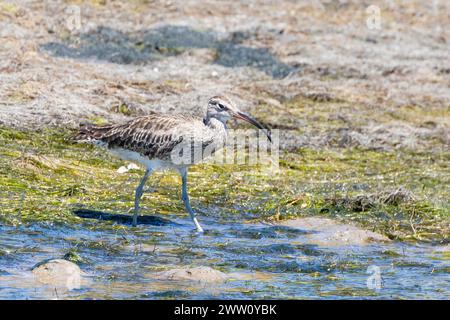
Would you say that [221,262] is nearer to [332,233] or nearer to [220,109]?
[332,233]

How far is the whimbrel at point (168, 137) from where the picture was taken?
37.4 feet

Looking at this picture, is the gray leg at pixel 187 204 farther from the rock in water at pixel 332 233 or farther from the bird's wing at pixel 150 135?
the rock in water at pixel 332 233

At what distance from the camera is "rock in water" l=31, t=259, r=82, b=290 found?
28.5ft

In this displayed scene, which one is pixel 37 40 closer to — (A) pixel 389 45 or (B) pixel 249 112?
(B) pixel 249 112

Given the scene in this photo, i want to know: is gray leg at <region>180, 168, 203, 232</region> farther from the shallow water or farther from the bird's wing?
the bird's wing

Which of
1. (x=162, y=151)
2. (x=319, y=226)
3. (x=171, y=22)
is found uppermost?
(x=171, y=22)

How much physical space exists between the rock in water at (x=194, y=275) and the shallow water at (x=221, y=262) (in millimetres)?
85

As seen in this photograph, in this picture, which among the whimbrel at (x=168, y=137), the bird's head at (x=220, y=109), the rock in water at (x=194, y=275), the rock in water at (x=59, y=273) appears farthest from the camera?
the bird's head at (x=220, y=109)

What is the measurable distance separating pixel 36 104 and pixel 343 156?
4.24m

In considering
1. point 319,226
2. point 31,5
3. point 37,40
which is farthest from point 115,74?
point 319,226

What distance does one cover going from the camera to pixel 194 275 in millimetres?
9164

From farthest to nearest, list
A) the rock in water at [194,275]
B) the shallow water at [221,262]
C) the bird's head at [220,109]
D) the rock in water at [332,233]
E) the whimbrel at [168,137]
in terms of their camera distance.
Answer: the bird's head at [220,109], the whimbrel at [168,137], the rock in water at [332,233], the rock in water at [194,275], the shallow water at [221,262]

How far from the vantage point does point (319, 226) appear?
11.6 m

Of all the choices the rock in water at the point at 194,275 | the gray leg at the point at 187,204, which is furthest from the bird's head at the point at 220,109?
the rock in water at the point at 194,275
